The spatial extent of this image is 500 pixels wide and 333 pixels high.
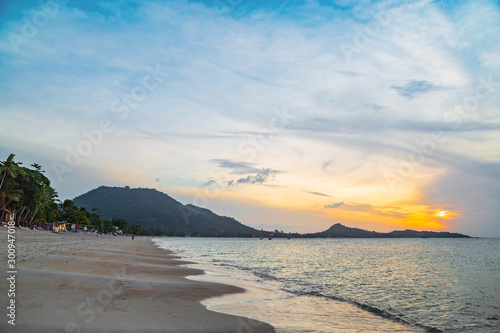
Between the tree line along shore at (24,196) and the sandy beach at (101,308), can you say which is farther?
the tree line along shore at (24,196)

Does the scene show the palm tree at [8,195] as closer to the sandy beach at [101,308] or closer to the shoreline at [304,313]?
the sandy beach at [101,308]

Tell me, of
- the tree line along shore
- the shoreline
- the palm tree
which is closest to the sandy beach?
the shoreline

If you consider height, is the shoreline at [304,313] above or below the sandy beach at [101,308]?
below

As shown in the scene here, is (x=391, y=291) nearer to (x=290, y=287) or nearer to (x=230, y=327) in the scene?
(x=290, y=287)

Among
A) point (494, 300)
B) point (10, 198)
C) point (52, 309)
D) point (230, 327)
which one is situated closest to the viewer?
point (52, 309)

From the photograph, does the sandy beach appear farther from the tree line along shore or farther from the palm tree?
the palm tree

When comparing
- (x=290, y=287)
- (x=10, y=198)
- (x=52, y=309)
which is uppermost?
(x=10, y=198)

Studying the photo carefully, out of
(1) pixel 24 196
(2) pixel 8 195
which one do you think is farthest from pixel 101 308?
(1) pixel 24 196

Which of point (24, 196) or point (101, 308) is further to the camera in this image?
point (24, 196)

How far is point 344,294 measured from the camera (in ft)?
72.7

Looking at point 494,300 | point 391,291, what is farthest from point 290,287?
point 494,300

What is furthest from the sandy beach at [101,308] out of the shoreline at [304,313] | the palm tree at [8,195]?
the palm tree at [8,195]

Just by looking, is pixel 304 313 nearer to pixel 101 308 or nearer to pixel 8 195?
pixel 101 308

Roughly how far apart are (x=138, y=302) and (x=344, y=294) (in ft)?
50.3
